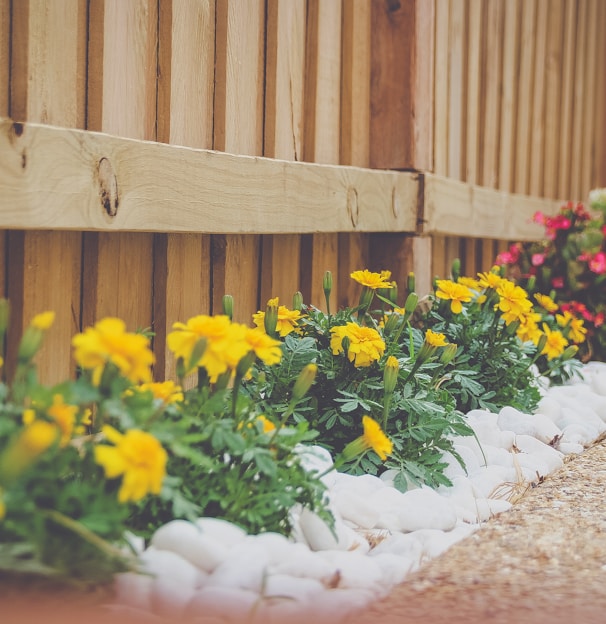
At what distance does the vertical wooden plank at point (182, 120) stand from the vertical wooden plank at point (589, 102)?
3999 millimetres

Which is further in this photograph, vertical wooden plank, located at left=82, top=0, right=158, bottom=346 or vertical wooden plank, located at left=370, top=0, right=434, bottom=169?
vertical wooden plank, located at left=370, top=0, right=434, bottom=169

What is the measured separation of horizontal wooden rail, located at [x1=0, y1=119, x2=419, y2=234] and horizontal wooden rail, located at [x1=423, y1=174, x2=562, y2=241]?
0.46 metres

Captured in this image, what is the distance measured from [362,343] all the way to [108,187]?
23.7 inches

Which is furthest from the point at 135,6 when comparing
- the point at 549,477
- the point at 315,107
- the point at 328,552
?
the point at 549,477

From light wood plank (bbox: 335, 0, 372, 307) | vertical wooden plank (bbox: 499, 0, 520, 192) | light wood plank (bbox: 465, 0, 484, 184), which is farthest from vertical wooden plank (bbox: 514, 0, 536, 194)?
light wood plank (bbox: 335, 0, 372, 307)

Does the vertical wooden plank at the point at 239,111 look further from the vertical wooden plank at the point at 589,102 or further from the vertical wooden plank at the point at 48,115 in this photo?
the vertical wooden plank at the point at 589,102

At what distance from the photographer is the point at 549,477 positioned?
210 cm

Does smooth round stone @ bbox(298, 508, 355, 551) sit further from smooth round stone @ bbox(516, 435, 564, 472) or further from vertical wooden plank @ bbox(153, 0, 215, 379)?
smooth round stone @ bbox(516, 435, 564, 472)

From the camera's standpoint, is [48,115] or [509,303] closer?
[48,115]

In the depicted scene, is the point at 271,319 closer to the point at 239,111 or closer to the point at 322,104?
the point at 239,111

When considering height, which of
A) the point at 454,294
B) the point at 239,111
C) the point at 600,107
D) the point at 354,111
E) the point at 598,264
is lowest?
the point at 454,294

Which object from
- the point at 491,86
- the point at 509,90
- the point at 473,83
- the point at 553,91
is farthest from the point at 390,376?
the point at 553,91

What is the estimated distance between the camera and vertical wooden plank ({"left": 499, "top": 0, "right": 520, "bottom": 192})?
4.20 meters

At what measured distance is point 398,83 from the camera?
2986mm
